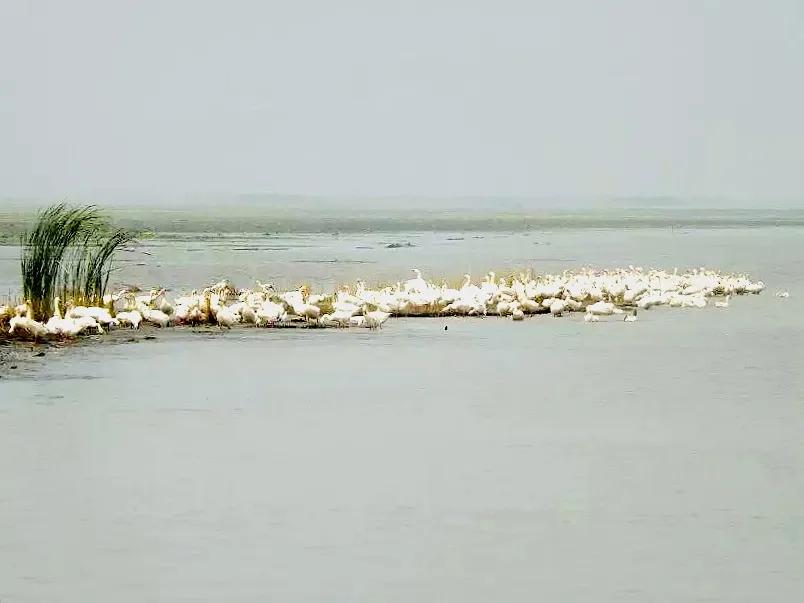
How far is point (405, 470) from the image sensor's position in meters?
5.84

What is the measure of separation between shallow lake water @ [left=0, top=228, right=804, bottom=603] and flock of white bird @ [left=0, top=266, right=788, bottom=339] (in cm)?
67

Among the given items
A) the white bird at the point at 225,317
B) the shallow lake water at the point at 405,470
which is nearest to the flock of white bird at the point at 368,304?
the white bird at the point at 225,317

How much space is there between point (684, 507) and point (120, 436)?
104 inches

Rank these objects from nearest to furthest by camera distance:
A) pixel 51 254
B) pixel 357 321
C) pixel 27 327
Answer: pixel 27 327 < pixel 51 254 < pixel 357 321

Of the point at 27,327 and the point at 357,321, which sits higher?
the point at 27,327

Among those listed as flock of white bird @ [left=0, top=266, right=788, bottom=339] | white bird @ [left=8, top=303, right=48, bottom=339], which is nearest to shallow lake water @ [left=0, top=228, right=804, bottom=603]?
white bird @ [left=8, top=303, right=48, bottom=339]

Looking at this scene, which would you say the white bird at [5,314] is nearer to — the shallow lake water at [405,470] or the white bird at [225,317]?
the shallow lake water at [405,470]

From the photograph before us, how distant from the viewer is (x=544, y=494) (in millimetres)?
5449

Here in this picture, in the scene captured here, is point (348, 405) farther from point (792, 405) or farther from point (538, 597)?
point (538, 597)

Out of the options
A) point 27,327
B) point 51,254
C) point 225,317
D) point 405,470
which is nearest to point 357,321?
point 225,317

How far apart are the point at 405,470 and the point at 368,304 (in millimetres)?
6869

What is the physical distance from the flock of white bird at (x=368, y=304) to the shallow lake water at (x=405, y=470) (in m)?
0.67

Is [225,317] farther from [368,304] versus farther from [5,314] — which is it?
[5,314]

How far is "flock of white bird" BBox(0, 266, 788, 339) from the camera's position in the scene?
434 inches
